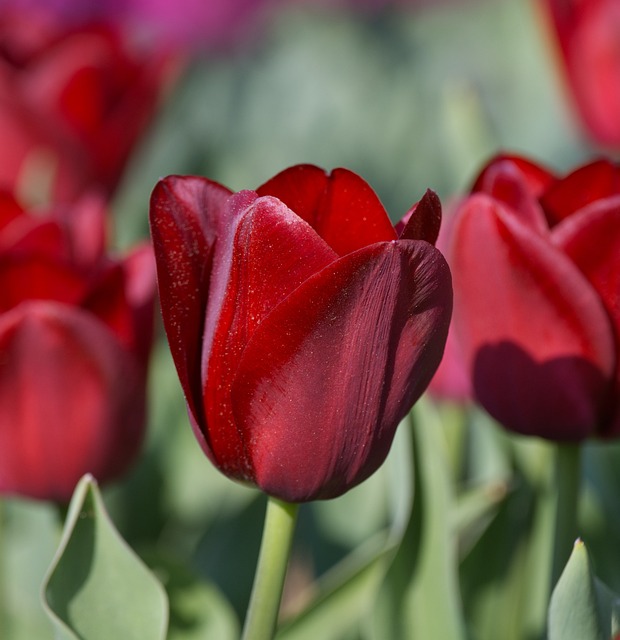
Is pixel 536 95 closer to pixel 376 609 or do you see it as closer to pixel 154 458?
pixel 154 458

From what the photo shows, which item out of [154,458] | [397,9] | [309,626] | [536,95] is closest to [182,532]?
[154,458]

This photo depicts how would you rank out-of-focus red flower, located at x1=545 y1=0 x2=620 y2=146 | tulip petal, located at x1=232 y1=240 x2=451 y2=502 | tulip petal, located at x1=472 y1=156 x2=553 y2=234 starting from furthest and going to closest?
out-of-focus red flower, located at x1=545 y1=0 x2=620 y2=146 < tulip petal, located at x1=472 y1=156 x2=553 y2=234 < tulip petal, located at x1=232 y1=240 x2=451 y2=502

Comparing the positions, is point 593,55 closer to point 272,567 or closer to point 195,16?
point 272,567

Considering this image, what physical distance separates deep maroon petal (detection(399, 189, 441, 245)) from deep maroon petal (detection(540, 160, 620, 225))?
0.43 feet

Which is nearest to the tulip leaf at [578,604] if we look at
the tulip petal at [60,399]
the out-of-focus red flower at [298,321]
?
the out-of-focus red flower at [298,321]

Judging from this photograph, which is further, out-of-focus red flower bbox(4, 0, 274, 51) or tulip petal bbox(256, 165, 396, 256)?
out-of-focus red flower bbox(4, 0, 274, 51)

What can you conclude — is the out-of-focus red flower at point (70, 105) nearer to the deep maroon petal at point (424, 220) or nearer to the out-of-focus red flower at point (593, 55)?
the out-of-focus red flower at point (593, 55)

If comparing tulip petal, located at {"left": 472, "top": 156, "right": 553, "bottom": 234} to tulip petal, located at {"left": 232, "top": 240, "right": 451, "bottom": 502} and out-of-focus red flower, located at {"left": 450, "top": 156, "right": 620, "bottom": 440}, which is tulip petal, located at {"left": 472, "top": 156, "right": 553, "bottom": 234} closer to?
out-of-focus red flower, located at {"left": 450, "top": 156, "right": 620, "bottom": 440}

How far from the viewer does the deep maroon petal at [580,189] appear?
1.62 feet

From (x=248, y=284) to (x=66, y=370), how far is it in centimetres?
16

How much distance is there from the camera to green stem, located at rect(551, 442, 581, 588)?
0.49 m

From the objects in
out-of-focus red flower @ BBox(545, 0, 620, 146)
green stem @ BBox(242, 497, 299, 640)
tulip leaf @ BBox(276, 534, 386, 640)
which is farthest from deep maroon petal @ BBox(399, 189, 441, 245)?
out-of-focus red flower @ BBox(545, 0, 620, 146)

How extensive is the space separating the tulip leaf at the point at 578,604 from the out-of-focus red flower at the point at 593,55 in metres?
0.53

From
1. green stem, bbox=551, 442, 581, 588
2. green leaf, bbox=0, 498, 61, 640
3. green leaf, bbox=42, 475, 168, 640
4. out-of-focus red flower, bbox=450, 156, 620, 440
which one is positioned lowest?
green leaf, bbox=0, 498, 61, 640
